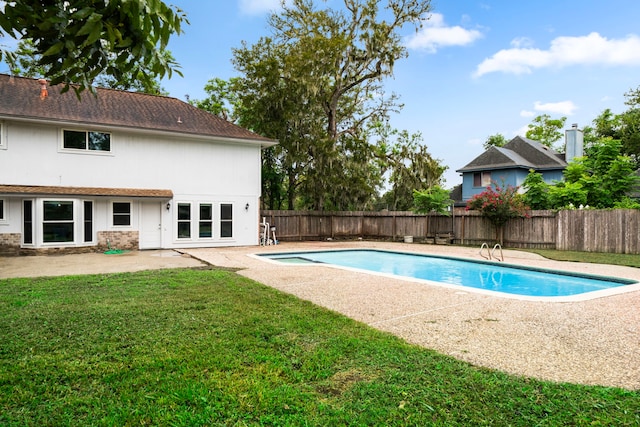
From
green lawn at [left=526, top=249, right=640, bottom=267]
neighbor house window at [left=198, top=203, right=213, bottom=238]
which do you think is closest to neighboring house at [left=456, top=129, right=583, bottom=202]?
green lawn at [left=526, top=249, right=640, bottom=267]

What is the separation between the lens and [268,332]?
4344 mm

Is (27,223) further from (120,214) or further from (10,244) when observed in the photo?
(120,214)

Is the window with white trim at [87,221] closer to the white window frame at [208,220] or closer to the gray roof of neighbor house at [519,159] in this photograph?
the white window frame at [208,220]

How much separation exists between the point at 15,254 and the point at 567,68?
27202 mm

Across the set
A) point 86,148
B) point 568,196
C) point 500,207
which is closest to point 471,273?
point 500,207

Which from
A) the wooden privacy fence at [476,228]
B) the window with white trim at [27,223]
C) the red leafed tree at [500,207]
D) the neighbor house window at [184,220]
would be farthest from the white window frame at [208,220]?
the red leafed tree at [500,207]

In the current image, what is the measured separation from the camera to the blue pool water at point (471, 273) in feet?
28.9

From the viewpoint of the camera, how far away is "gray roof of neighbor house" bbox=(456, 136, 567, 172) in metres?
25.5

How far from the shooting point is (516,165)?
980 inches

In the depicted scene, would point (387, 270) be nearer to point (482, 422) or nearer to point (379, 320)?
point (379, 320)

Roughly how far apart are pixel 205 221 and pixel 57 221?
4948mm

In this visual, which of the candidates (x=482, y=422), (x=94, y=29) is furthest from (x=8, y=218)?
(x=482, y=422)

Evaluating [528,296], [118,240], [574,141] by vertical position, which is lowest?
[528,296]

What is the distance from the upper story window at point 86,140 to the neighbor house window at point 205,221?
156 inches
